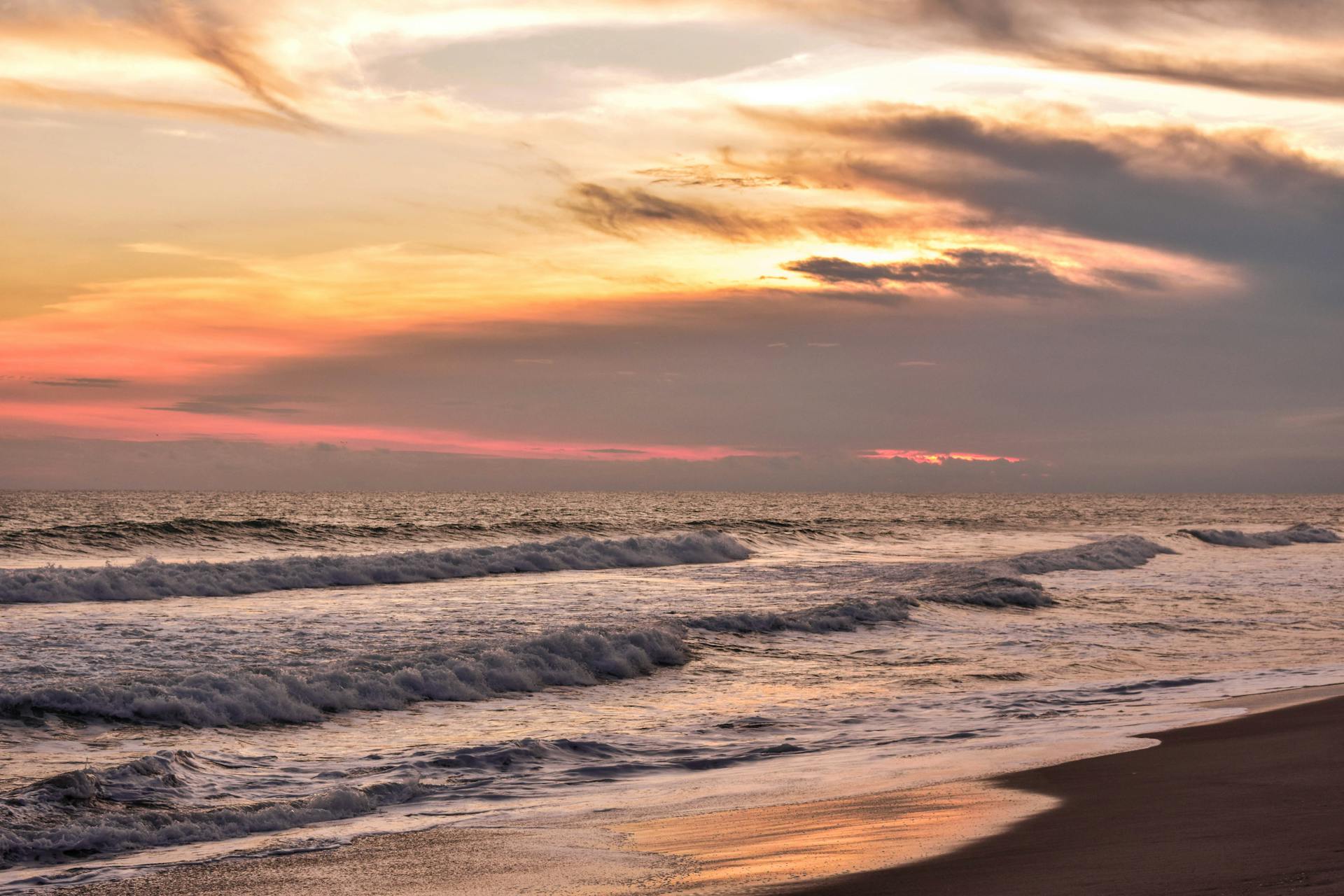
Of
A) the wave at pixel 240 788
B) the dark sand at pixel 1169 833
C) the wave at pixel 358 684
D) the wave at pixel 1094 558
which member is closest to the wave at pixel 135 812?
the wave at pixel 240 788

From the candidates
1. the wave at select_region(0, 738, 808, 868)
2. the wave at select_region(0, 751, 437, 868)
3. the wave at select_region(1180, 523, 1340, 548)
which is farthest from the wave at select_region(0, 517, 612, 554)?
the wave at select_region(0, 751, 437, 868)

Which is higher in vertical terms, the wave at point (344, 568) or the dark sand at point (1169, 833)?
the dark sand at point (1169, 833)

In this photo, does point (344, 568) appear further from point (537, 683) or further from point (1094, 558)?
point (1094, 558)

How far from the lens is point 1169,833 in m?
7.14

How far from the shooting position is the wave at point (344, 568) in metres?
26.8

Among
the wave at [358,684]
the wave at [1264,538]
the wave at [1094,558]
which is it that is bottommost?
the wave at [1264,538]

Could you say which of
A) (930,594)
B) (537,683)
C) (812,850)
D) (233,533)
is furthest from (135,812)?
(233,533)

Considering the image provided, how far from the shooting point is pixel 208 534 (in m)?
46.9

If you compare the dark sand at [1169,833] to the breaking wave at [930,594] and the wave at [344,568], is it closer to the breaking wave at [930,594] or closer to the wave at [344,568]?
the breaking wave at [930,594]

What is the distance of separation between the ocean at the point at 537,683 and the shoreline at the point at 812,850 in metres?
0.57

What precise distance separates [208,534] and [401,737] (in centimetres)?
3891

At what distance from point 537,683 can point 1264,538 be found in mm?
55383

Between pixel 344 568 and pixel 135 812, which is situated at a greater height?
pixel 135 812

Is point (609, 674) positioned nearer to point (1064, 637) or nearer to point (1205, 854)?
point (1064, 637)
